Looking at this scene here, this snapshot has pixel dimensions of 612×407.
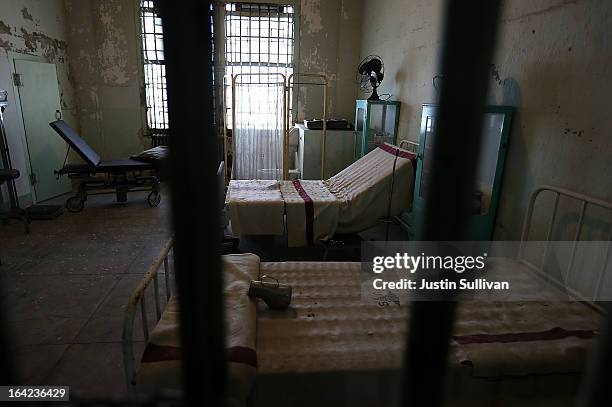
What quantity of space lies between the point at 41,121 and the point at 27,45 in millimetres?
Result: 960

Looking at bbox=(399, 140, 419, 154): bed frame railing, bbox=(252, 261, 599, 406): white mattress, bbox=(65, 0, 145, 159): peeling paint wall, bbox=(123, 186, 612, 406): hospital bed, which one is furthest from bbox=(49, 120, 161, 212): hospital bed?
bbox=(252, 261, 599, 406): white mattress

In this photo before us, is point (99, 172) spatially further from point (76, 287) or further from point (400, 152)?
point (400, 152)

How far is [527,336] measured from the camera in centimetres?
157

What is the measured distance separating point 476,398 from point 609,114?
149 centimetres

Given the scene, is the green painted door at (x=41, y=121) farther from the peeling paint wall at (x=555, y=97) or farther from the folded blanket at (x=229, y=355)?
the peeling paint wall at (x=555, y=97)

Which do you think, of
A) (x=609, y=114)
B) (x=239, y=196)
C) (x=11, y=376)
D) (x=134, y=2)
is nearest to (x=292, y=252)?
(x=239, y=196)

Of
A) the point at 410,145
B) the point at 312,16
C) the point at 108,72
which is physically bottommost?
the point at 410,145

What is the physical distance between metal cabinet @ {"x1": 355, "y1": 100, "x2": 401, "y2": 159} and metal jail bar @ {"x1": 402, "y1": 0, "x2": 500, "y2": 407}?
13.9 ft

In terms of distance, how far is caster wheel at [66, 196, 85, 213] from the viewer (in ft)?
14.6

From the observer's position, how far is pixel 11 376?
450mm

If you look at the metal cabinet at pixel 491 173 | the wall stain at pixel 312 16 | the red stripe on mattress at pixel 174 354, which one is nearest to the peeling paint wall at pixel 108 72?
the wall stain at pixel 312 16

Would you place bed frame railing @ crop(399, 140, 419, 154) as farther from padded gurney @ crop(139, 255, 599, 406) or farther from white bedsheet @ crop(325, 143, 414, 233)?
padded gurney @ crop(139, 255, 599, 406)

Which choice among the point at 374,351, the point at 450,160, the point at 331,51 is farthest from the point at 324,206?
the point at 331,51

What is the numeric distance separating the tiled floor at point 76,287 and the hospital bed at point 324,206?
0.76 metres
